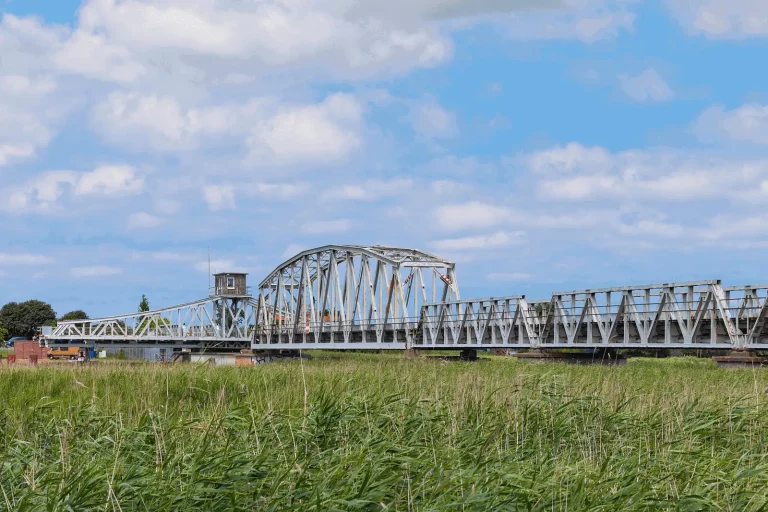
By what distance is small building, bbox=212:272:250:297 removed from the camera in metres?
118

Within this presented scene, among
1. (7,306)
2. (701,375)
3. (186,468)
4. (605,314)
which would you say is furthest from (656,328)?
(7,306)

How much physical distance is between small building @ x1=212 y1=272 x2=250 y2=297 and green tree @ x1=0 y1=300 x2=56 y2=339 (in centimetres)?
4408

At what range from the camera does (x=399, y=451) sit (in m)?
8.96

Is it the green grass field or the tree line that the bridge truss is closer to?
the tree line

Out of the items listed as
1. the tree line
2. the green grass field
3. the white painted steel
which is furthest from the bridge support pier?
the tree line

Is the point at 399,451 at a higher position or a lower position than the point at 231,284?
lower

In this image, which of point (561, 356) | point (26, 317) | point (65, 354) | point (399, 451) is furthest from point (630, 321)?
point (26, 317)

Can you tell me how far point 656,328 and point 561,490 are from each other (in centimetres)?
2626

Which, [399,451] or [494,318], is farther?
[494,318]

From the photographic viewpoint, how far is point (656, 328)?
32.3 meters

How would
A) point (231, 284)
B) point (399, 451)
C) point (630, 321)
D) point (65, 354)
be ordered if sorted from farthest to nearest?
point (231, 284) < point (65, 354) < point (630, 321) < point (399, 451)

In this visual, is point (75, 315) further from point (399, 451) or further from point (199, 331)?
point (399, 451)

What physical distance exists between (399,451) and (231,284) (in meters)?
113

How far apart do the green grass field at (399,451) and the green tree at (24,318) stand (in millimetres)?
144806
